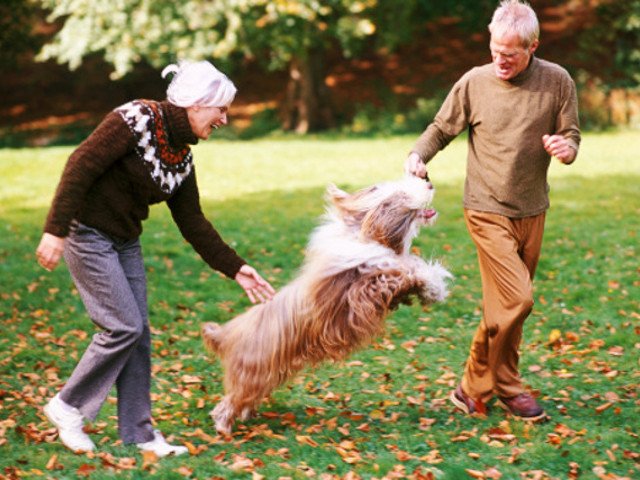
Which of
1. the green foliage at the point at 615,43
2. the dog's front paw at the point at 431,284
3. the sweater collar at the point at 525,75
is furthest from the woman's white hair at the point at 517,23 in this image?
the green foliage at the point at 615,43

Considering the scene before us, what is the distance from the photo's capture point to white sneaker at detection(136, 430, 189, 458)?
512cm

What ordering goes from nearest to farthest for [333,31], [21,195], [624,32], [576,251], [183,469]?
[183,469] < [576,251] < [21,195] < [333,31] < [624,32]

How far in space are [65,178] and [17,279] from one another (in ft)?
17.7

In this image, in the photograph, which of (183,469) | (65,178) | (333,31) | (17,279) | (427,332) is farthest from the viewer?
(333,31)

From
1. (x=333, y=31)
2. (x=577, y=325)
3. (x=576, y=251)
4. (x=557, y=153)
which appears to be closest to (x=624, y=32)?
(x=333, y=31)

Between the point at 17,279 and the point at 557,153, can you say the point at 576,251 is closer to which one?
the point at 557,153

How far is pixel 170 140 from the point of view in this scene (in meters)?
4.88

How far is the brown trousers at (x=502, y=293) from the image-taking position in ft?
17.7

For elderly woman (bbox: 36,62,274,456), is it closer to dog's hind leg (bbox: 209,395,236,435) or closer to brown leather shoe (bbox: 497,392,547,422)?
dog's hind leg (bbox: 209,395,236,435)

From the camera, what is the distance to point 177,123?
189 inches

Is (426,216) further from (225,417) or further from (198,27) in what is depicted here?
(198,27)

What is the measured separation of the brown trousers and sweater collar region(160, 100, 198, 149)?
1897 mm

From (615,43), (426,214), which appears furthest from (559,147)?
(615,43)

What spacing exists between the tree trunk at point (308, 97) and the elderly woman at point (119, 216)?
64.8 feet
